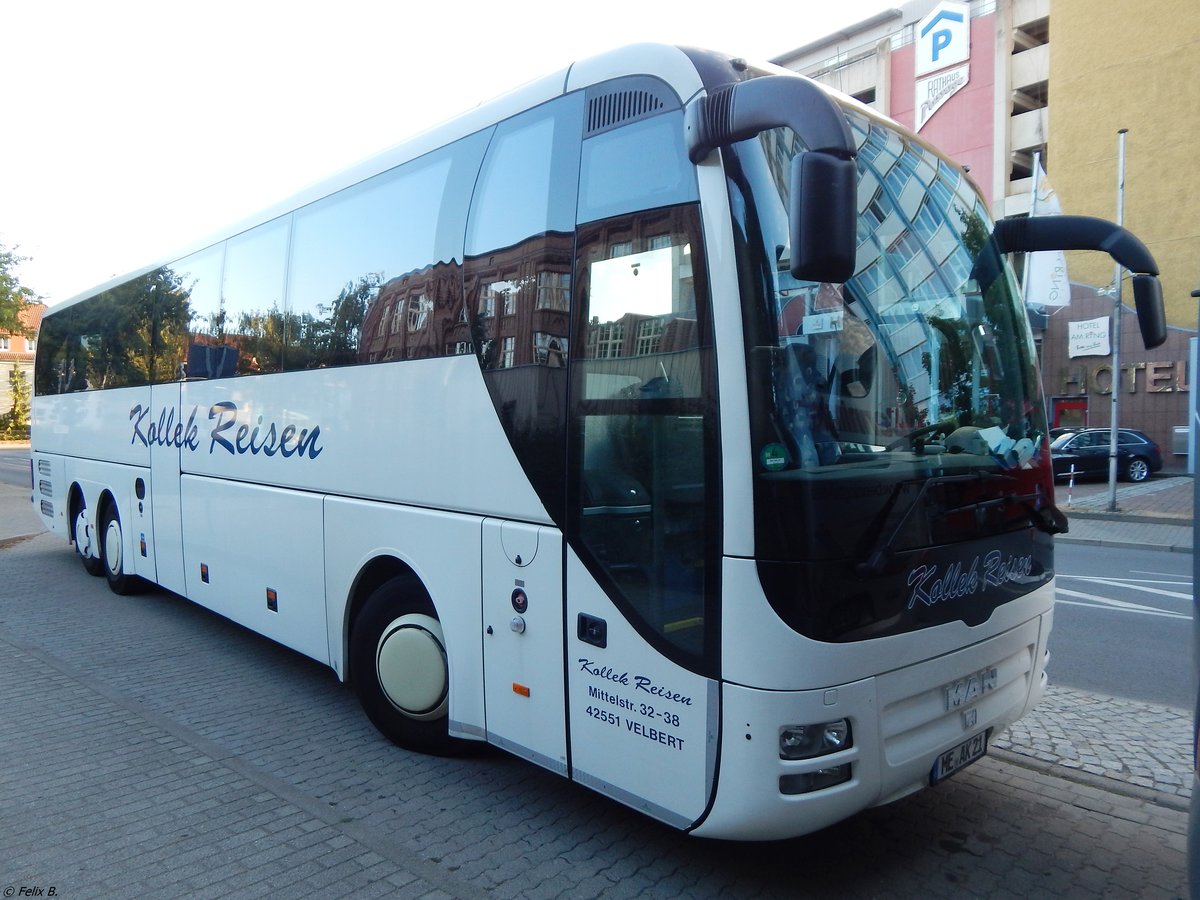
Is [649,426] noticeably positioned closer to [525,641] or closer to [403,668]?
[525,641]

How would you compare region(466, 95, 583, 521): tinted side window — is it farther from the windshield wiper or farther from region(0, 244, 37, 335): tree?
region(0, 244, 37, 335): tree

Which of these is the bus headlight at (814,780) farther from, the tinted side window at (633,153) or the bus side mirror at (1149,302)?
the bus side mirror at (1149,302)

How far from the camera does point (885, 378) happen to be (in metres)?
3.36

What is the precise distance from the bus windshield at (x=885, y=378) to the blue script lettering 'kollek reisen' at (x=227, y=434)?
3435 mm

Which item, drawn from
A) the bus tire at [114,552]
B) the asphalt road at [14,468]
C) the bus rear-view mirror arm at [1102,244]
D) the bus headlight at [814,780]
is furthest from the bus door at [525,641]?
the asphalt road at [14,468]

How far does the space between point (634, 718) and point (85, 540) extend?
361 inches

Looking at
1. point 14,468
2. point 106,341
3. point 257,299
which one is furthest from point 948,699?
point 14,468

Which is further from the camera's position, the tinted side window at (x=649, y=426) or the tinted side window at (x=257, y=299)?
the tinted side window at (x=257, y=299)

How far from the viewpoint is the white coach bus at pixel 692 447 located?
3.10 meters

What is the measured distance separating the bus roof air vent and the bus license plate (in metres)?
2.79

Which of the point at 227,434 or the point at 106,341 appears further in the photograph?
the point at 106,341

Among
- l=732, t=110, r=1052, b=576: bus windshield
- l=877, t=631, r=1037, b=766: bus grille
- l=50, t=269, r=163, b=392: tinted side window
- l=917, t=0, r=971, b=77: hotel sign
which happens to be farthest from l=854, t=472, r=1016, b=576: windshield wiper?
l=917, t=0, r=971, b=77: hotel sign

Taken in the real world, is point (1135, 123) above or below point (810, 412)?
above

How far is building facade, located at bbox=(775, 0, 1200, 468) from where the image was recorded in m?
28.3
